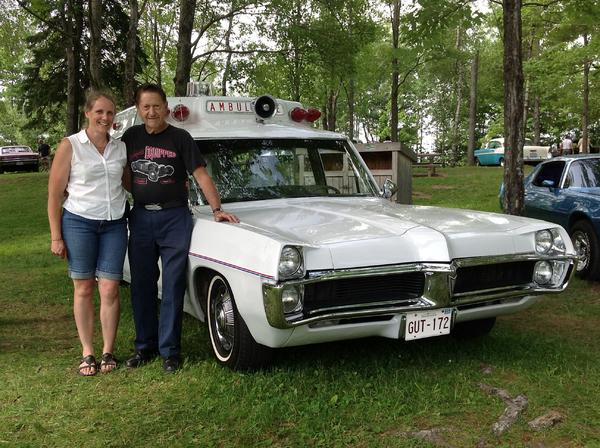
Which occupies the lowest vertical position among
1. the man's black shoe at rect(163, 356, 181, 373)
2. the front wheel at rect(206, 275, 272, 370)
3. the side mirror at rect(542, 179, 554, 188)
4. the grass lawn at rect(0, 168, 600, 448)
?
the grass lawn at rect(0, 168, 600, 448)

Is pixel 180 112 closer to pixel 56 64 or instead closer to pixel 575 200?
pixel 575 200

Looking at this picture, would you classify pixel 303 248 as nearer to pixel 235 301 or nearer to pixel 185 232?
pixel 235 301

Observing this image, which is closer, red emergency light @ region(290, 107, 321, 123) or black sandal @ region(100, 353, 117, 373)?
black sandal @ region(100, 353, 117, 373)

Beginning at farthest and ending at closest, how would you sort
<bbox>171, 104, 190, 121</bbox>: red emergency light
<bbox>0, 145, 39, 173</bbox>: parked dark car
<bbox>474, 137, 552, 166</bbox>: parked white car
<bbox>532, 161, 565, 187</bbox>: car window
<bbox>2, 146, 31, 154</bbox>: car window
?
1. <bbox>474, 137, 552, 166</bbox>: parked white car
2. <bbox>2, 146, 31, 154</bbox>: car window
3. <bbox>0, 145, 39, 173</bbox>: parked dark car
4. <bbox>532, 161, 565, 187</bbox>: car window
5. <bbox>171, 104, 190, 121</bbox>: red emergency light

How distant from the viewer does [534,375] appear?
397cm

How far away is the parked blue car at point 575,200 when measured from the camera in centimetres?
713

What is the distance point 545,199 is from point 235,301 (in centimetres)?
599

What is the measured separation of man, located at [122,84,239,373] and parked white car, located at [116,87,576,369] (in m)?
0.15

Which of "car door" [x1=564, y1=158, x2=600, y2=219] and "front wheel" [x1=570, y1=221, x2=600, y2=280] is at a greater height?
"car door" [x1=564, y1=158, x2=600, y2=219]

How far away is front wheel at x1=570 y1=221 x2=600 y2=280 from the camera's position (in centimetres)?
704

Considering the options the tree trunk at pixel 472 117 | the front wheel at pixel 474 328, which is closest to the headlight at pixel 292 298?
the front wheel at pixel 474 328

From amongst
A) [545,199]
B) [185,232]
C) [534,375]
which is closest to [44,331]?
[185,232]

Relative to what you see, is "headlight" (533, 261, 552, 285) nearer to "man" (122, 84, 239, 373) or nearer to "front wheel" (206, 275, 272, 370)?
"front wheel" (206, 275, 272, 370)

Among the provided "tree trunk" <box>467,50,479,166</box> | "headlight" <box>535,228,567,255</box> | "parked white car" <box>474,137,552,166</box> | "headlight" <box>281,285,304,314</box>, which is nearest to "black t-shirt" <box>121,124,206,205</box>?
"headlight" <box>281,285,304,314</box>
